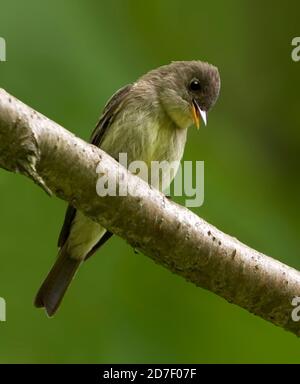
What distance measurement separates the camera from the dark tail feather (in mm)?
4426

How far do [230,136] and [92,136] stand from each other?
0.91m

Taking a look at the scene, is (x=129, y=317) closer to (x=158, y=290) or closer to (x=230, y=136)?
(x=158, y=290)

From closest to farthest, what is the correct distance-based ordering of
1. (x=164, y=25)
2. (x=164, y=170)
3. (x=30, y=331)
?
(x=164, y=170), (x=30, y=331), (x=164, y=25)

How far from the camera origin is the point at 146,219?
129 inches

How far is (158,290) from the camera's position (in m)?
4.90

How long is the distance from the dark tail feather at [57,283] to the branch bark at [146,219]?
112 centimetres

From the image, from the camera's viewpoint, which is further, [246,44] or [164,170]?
[246,44]

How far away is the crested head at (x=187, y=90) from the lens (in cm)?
447

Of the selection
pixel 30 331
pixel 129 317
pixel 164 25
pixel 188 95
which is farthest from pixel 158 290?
pixel 164 25
